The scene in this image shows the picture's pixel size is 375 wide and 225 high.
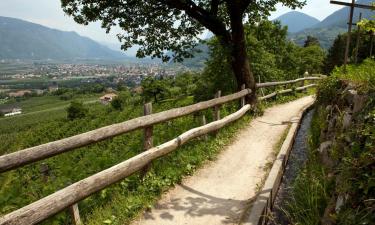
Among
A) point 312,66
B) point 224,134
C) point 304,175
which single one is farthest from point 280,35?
point 312,66

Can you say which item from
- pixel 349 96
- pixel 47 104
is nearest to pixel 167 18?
pixel 349 96

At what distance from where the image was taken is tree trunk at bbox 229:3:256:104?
44.3ft

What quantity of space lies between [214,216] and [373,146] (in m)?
2.91

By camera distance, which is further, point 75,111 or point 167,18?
point 75,111

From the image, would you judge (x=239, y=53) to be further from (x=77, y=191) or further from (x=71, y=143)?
(x=77, y=191)

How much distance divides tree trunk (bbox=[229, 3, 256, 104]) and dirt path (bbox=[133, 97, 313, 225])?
3.88 meters

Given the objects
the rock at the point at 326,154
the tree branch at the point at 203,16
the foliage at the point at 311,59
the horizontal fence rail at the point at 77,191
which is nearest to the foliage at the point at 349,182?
the rock at the point at 326,154

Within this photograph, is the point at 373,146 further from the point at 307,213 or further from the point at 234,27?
the point at 234,27

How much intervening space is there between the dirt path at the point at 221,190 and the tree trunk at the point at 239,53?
3.88m

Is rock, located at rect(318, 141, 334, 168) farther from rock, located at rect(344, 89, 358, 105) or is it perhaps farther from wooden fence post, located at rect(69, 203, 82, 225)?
wooden fence post, located at rect(69, 203, 82, 225)

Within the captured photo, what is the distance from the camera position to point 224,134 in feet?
36.0

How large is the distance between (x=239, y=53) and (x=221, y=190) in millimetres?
8142

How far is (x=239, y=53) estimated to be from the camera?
46.2 feet

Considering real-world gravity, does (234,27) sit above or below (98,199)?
above
